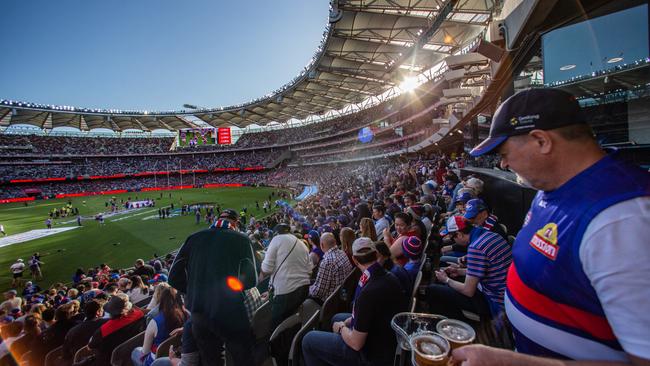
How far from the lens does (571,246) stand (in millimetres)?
1110

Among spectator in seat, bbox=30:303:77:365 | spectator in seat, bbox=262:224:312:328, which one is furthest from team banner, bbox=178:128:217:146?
spectator in seat, bbox=262:224:312:328

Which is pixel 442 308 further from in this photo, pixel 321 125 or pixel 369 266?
pixel 321 125

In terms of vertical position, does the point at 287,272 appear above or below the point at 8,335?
above

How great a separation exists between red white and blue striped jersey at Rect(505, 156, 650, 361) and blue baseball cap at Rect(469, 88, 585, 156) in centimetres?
25

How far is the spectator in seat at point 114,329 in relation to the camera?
154 inches

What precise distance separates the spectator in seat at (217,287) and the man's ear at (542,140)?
9.79 ft

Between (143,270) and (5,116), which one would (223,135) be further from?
(143,270)

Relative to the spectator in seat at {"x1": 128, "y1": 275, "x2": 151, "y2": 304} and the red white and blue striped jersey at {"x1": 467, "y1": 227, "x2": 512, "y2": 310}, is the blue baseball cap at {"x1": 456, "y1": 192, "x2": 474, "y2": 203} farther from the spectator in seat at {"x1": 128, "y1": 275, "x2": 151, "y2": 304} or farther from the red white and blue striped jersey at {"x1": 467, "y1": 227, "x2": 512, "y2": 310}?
the spectator in seat at {"x1": 128, "y1": 275, "x2": 151, "y2": 304}

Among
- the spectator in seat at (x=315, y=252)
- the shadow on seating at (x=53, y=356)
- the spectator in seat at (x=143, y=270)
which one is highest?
the spectator in seat at (x=315, y=252)

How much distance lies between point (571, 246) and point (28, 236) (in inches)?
1397

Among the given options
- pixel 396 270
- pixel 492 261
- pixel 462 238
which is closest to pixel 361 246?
pixel 396 270

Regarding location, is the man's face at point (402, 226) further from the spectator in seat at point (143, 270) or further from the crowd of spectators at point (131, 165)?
the crowd of spectators at point (131, 165)

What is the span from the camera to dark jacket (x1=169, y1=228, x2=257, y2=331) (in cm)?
304

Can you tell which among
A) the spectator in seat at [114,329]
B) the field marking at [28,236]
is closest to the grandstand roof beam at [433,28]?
the spectator in seat at [114,329]
